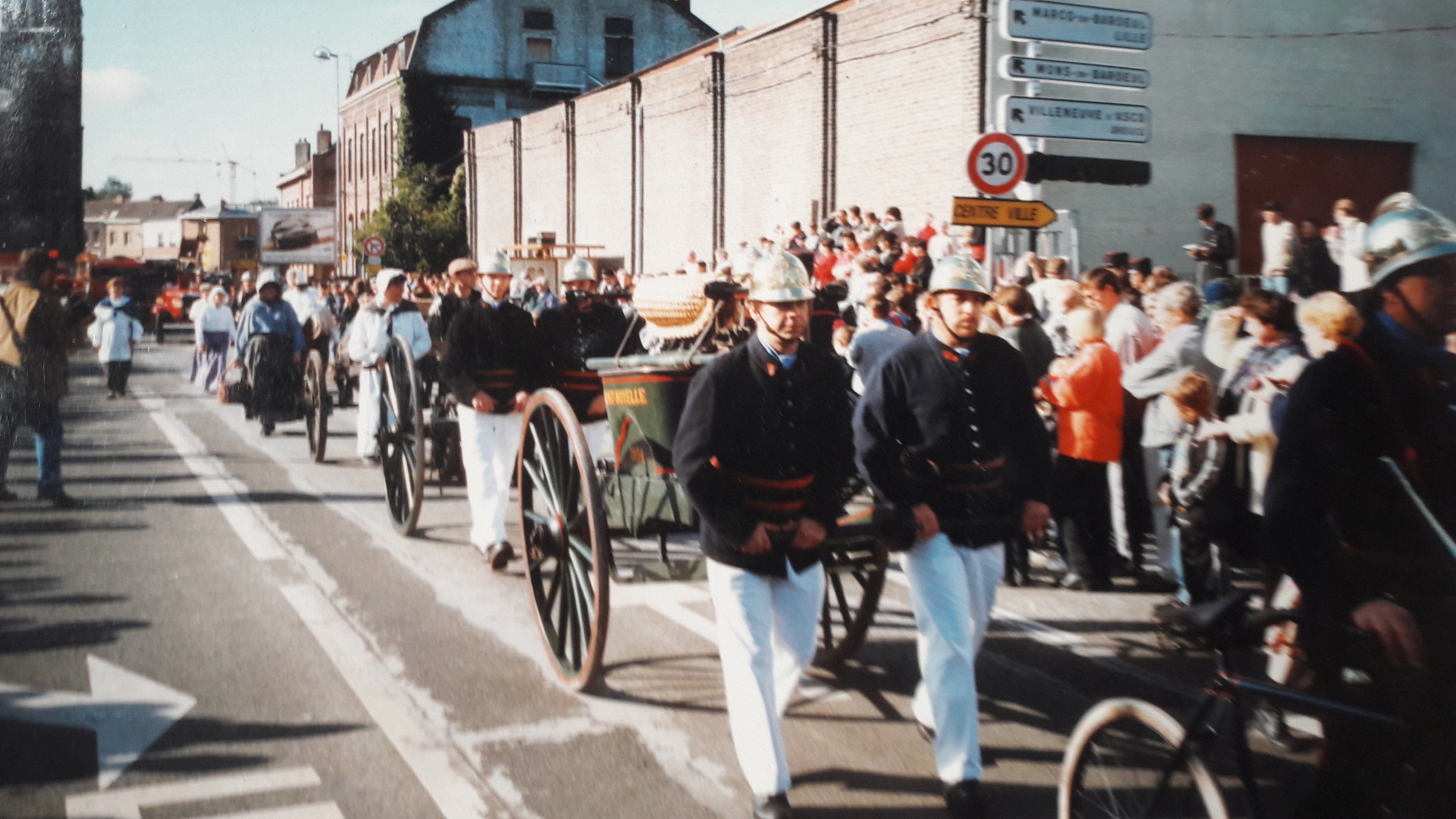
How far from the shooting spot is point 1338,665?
2.93 metres

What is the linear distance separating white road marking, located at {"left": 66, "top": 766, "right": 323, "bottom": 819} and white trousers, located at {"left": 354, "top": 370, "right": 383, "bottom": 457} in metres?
7.54

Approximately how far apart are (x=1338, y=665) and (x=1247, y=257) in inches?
663

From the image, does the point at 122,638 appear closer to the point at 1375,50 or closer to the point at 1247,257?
the point at 1375,50

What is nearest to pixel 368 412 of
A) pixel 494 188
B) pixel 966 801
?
pixel 966 801

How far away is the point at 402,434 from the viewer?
902 cm

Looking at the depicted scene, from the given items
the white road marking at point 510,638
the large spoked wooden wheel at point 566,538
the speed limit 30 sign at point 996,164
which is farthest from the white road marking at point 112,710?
the speed limit 30 sign at point 996,164

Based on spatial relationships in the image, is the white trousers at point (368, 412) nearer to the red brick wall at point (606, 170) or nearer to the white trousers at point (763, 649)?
the white trousers at point (763, 649)

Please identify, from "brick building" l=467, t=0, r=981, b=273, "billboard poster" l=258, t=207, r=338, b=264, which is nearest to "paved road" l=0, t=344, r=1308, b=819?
"brick building" l=467, t=0, r=981, b=273

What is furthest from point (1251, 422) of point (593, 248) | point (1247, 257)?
point (593, 248)

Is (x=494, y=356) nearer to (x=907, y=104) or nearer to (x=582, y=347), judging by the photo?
(x=582, y=347)

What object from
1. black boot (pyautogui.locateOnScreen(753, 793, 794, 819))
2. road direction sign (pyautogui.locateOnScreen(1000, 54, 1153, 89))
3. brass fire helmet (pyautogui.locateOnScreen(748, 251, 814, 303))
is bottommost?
black boot (pyautogui.locateOnScreen(753, 793, 794, 819))

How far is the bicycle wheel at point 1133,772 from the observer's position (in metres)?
3.05

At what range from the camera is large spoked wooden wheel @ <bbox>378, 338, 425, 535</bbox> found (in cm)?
859

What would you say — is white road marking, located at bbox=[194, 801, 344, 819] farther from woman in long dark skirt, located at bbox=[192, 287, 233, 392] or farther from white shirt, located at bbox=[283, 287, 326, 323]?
white shirt, located at bbox=[283, 287, 326, 323]
